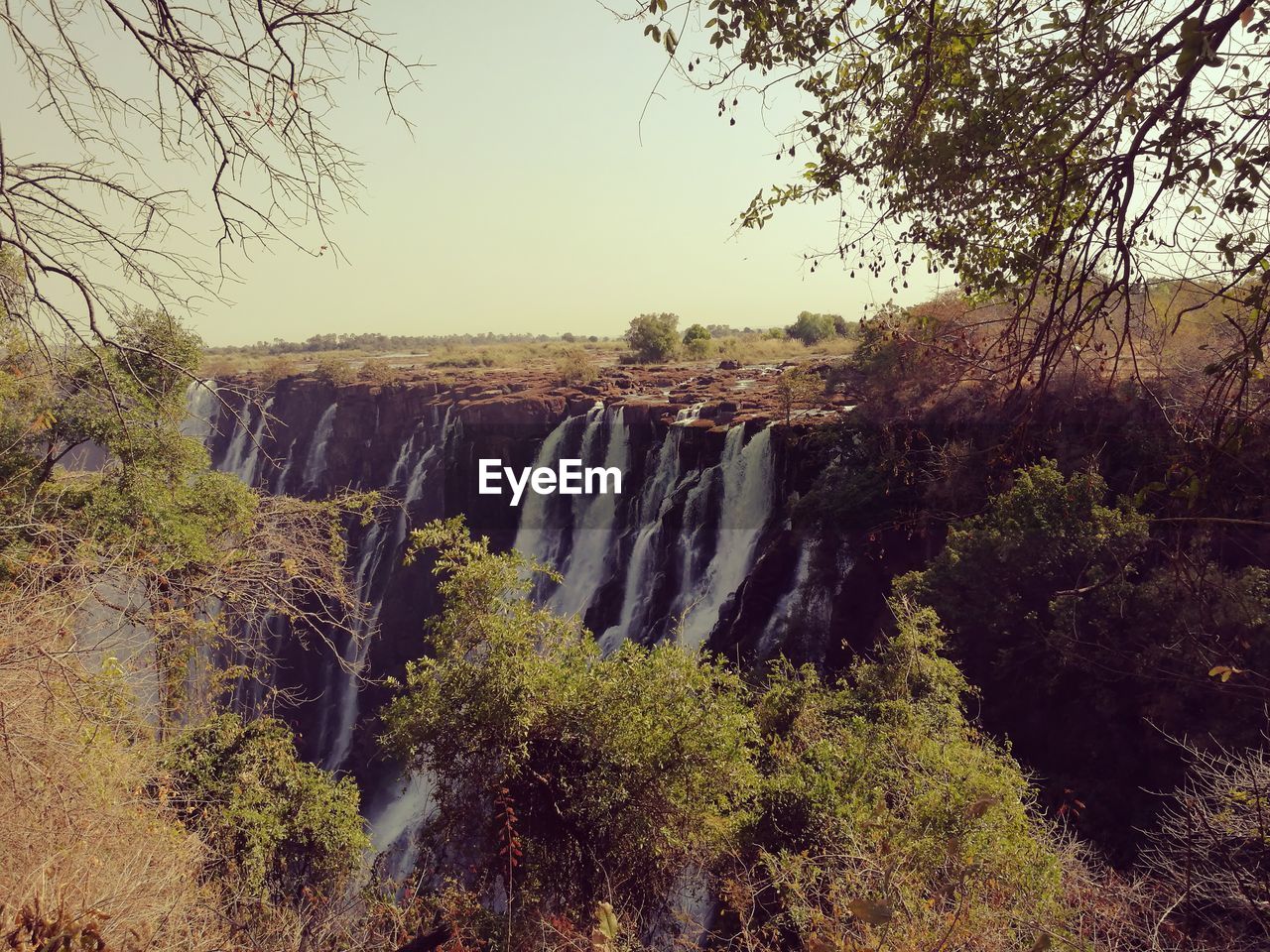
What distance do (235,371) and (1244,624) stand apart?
37901 millimetres

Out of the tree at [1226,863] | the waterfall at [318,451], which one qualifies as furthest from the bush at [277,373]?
the tree at [1226,863]

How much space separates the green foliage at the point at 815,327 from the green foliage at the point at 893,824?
25236mm

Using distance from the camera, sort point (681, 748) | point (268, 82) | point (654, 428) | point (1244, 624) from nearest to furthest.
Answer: point (268, 82)
point (681, 748)
point (1244, 624)
point (654, 428)

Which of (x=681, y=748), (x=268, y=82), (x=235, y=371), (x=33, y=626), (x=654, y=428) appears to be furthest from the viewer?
(x=235, y=371)

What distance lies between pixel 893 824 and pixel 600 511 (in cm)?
1290

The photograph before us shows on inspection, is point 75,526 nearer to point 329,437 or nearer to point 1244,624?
point 1244,624

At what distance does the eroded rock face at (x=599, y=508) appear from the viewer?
13188mm

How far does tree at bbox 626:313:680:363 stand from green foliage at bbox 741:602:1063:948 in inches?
887

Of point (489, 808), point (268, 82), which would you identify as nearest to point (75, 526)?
point (489, 808)

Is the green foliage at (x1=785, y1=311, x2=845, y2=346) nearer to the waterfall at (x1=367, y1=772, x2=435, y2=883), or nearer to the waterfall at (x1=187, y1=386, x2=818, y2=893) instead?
the waterfall at (x1=187, y1=386, x2=818, y2=893)

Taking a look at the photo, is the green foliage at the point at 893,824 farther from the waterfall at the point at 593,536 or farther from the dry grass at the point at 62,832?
the waterfall at the point at 593,536

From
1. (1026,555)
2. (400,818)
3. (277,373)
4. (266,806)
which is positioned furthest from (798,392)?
(277,373)

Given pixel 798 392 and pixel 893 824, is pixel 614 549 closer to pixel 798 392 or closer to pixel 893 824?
pixel 798 392

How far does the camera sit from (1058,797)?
8.32 metres
